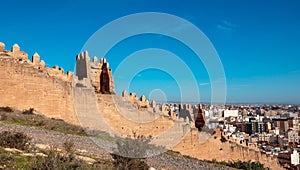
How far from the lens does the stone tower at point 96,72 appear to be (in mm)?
25703

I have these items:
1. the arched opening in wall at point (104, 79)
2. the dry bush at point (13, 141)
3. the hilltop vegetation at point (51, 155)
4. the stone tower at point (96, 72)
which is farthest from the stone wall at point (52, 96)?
the dry bush at point (13, 141)

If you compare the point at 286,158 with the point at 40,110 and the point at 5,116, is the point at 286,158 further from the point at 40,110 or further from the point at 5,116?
the point at 5,116


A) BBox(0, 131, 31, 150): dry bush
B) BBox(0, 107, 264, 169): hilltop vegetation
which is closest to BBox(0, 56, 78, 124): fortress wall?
BBox(0, 107, 264, 169): hilltop vegetation

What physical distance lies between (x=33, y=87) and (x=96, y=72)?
10.3m

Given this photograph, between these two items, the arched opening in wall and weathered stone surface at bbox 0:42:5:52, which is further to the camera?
the arched opening in wall

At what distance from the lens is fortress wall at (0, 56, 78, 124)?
16469 mm

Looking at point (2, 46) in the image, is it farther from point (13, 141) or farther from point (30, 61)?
point (13, 141)

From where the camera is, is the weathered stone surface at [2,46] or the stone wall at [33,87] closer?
the stone wall at [33,87]

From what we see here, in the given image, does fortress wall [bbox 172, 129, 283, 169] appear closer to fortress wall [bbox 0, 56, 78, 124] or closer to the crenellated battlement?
fortress wall [bbox 0, 56, 78, 124]

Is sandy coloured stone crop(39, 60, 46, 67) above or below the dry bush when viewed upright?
above

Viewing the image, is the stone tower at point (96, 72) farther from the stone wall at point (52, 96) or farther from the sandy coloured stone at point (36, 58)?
the sandy coloured stone at point (36, 58)

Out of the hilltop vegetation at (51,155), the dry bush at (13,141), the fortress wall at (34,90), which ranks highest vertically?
the fortress wall at (34,90)

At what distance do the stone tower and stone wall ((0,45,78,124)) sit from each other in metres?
6.22

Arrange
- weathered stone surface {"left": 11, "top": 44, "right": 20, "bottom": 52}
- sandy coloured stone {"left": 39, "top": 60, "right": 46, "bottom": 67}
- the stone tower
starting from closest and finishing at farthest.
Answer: weathered stone surface {"left": 11, "top": 44, "right": 20, "bottom": 52} → sandy coloured stone {"left": 39, "top": 60, "right": 46, "bottom": 67} → the stone tower
